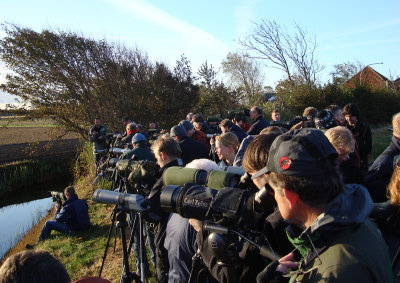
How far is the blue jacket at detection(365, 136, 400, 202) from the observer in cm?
269

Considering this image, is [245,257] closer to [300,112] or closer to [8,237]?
[8,237]

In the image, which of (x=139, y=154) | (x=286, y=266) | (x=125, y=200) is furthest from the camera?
(x=139, y=154)

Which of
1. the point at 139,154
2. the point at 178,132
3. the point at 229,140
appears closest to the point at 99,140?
the point at 178,132

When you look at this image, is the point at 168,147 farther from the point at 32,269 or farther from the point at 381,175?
the point at 381,175

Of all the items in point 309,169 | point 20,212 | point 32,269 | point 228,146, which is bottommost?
point 20,212

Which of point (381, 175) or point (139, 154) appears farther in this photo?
point (139, 154)

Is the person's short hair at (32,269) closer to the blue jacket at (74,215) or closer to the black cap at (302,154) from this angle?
the black cap at (302,154)

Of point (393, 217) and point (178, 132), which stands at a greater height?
point (178, 132)

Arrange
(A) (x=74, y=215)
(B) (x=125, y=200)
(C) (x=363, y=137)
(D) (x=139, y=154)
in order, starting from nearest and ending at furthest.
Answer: (B) (x=125, y=200)
(D) (x=139, y=154)
(C) (x=363, y=137)
(A) (x=74, y=215)

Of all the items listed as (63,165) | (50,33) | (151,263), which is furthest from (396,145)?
(63,165)

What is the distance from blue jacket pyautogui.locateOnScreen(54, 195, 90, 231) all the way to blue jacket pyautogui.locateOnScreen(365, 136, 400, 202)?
4.93 m

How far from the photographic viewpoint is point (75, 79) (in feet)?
40.2

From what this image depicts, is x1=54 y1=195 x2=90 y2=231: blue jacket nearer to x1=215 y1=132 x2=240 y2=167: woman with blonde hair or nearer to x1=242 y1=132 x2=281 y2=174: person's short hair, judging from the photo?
x1=215 y1=132 x2=240 y2=167: woman with blonde hair

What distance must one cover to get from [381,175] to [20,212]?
38.8 feet
